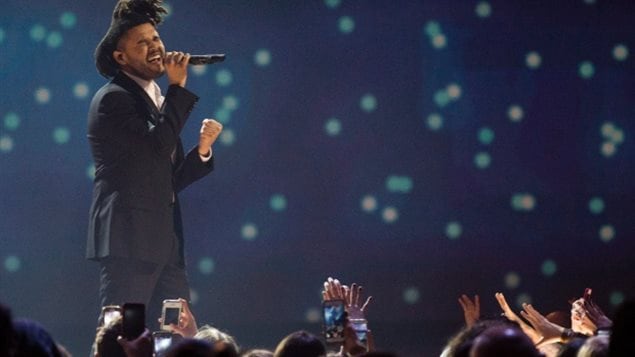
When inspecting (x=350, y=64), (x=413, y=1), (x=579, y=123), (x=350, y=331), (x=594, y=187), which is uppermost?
(x=413, y=1)

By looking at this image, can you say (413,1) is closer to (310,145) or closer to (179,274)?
(310,145)

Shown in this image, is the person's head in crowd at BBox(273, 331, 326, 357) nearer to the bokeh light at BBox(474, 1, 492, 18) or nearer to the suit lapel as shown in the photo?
the suit lapel

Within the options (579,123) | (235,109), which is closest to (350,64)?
(235,109)

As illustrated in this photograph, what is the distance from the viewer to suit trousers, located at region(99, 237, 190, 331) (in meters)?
3.53

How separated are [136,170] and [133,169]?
0.5 inches

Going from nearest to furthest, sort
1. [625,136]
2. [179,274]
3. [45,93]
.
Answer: [179,274] < [45,93] < [625,136]

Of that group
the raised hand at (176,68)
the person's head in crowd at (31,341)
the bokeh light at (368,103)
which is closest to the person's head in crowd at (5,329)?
the person's head in crowd at (31,341)

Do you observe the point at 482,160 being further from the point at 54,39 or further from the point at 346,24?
the point at 54,39

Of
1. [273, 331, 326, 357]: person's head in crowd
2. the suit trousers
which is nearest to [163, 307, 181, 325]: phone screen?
the suit trousers

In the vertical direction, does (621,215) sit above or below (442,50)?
below

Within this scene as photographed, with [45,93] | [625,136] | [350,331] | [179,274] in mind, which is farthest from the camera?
[625,136]

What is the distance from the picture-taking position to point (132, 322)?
2207 mm

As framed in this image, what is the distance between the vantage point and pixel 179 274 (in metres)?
3.73

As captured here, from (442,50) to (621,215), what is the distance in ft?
3.80
